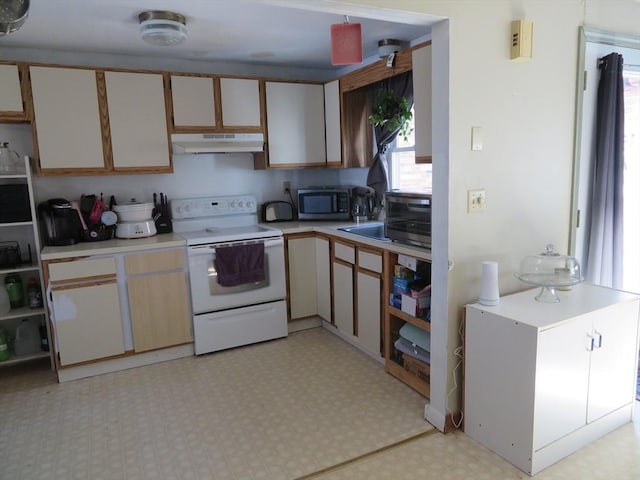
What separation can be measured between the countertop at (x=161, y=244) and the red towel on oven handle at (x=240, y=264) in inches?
11.4

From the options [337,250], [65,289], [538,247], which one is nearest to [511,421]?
[538,247]

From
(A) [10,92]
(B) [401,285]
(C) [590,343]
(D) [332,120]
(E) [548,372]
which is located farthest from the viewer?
(D) [332,120]

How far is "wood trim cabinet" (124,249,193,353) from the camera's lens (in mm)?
3135

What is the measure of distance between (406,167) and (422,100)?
52.4 inches

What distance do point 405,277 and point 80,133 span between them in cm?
250

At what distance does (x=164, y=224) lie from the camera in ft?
12.1

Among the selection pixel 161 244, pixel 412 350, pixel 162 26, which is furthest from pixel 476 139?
pixel 161 244

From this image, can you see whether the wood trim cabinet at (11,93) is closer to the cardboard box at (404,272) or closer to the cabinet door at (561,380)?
the cardboard box at (404,272)

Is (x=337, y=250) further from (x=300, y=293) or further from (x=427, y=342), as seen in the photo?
(x=427, y=342)

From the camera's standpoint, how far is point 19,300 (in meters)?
3.27

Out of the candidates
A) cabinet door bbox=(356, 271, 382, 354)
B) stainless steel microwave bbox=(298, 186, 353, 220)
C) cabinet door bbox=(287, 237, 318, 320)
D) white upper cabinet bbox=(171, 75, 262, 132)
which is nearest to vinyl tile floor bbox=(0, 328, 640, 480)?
cabinet door bbox=(356, 271, 382, 354)

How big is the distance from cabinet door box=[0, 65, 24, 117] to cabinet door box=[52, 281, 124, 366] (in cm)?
124

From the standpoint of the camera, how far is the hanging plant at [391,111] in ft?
11.0

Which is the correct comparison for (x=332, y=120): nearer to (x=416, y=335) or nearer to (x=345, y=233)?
(x=345, y=233)
